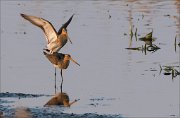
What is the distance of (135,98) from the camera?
10.8 metres

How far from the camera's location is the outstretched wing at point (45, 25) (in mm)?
13406

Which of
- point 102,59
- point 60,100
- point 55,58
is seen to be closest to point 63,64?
point 55,58

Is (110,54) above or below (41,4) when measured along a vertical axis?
below

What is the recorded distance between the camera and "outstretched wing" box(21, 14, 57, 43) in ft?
44.0

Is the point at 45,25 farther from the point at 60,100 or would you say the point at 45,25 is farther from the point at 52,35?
the point at 60,100

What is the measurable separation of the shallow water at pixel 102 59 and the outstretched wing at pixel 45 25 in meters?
0.49

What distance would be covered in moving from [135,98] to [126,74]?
6.01 ft

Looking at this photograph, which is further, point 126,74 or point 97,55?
point 97,55

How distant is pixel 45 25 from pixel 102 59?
134 cm

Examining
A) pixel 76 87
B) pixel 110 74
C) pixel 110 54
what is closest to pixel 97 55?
pixel 110 54

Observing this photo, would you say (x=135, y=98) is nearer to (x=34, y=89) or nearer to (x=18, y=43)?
(x=34, y=89)

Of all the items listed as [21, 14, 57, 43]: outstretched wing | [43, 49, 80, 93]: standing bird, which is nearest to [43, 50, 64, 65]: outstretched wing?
[43, 49, 80, 93]: standing bird

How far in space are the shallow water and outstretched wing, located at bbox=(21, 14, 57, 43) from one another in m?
0.49

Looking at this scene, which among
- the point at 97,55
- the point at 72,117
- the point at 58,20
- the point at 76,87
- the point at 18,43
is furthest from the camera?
the point at 58,20
